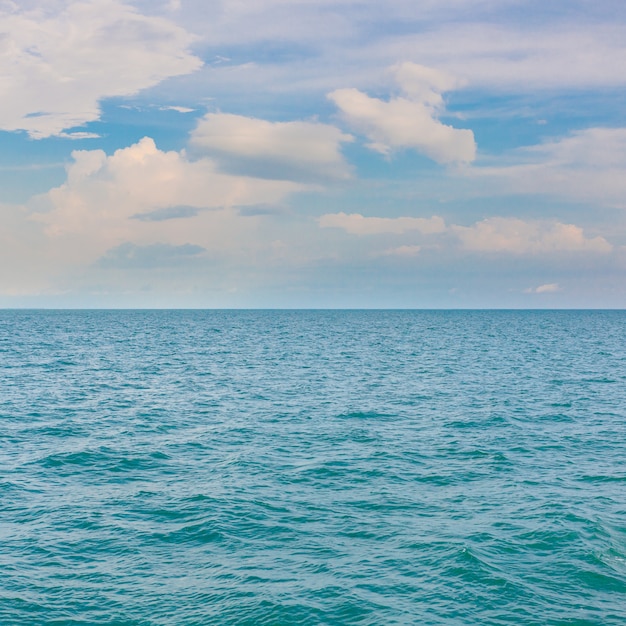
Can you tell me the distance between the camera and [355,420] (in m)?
54.3

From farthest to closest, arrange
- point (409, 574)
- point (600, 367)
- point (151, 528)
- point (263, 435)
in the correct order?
point (600, 367) → point (263, 435) → point (151, 528) → point (409, 574)

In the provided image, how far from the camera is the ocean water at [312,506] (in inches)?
906

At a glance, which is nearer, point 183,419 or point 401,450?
point 401,450

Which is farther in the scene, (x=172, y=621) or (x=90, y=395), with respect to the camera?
(x=90, y=395)

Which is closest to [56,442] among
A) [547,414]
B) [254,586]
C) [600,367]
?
[254,586]

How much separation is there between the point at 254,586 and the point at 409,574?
6.45 metres

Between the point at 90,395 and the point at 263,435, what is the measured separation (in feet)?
91.8

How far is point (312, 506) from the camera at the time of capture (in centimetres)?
3253

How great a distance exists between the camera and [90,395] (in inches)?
2638

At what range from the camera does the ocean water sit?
75.5ft

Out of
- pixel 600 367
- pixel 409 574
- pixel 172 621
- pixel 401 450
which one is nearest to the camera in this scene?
pixel 172 621

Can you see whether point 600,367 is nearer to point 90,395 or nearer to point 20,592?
point 90,395

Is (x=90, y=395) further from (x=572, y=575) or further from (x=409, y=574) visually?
(x=572, y=575)

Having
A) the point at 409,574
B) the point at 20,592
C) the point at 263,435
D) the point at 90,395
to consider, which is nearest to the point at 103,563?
the point at 20,592
